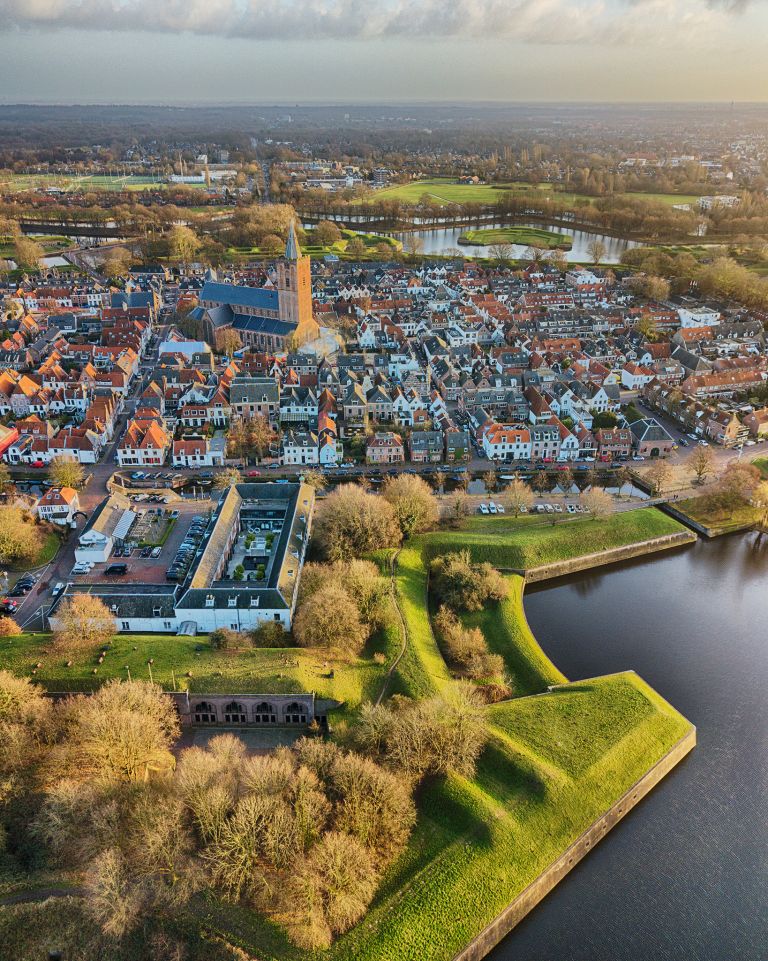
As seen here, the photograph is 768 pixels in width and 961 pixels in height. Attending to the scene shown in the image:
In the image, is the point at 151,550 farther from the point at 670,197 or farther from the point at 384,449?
the point at 670,197

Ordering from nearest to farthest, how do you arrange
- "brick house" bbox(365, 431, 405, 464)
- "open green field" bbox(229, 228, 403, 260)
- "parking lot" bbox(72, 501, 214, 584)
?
"parking lot" bbox(72, 501, 214, 584)
"brick house" bbox(365, 431, 405, 464)
"open green field" bbox(229, 228, 403, 260)

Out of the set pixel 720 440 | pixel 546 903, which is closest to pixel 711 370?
pixel 720 440

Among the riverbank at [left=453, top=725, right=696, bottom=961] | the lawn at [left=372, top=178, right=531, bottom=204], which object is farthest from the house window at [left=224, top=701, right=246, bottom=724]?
the lawn at [left=372, top=178, right=531, bottom=204]

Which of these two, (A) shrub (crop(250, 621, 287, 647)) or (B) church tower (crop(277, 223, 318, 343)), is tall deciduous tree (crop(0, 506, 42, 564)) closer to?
(A) shrub (crop(250, 621, 287, 647))

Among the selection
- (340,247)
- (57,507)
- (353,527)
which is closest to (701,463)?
(353,527)

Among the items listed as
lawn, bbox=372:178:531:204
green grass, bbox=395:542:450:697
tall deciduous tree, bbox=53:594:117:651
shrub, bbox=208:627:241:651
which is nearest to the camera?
green grass, bbox=395:542:450:697

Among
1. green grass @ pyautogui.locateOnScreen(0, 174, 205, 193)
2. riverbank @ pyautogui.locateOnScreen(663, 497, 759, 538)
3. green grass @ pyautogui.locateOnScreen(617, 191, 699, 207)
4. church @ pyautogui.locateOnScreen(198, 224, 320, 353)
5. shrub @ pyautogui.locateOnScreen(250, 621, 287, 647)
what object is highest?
green grass @ pyautogui.locateOnScreen(0, 174, 205, 193)

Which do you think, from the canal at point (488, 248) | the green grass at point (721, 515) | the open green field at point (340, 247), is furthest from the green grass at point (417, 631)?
the canal at point (488, 248)
